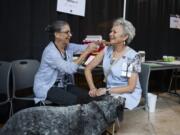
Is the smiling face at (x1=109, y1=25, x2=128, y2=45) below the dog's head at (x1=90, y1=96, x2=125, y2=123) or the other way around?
the other way around

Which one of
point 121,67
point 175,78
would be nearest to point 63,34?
point 121,67

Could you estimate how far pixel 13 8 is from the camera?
140 inches

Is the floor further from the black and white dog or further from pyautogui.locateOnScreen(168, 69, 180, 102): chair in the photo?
the black and white dog

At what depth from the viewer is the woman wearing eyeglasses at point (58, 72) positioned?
2.90 metres

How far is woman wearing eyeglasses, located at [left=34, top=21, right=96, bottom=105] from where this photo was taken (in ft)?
9.53

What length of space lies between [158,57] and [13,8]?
2802mm

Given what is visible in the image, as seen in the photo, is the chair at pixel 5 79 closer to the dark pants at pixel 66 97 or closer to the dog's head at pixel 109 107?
the dark pants at pixel 66 97

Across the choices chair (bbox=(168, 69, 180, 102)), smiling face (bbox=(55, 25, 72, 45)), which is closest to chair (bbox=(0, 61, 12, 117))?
smiling face (bbox=(55, 25, 72, 45))

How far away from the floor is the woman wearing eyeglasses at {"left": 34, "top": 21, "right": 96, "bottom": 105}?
83cm

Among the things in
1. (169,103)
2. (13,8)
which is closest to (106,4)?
(13,8)

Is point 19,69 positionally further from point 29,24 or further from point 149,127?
point 149,127

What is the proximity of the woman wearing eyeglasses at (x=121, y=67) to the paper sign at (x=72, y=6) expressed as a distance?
3.85ft

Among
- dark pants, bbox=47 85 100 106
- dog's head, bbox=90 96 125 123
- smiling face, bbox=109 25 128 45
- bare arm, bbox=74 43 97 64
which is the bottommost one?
dark pants, bbox=47 85 100 106

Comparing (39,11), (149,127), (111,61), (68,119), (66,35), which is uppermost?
(39,11)
